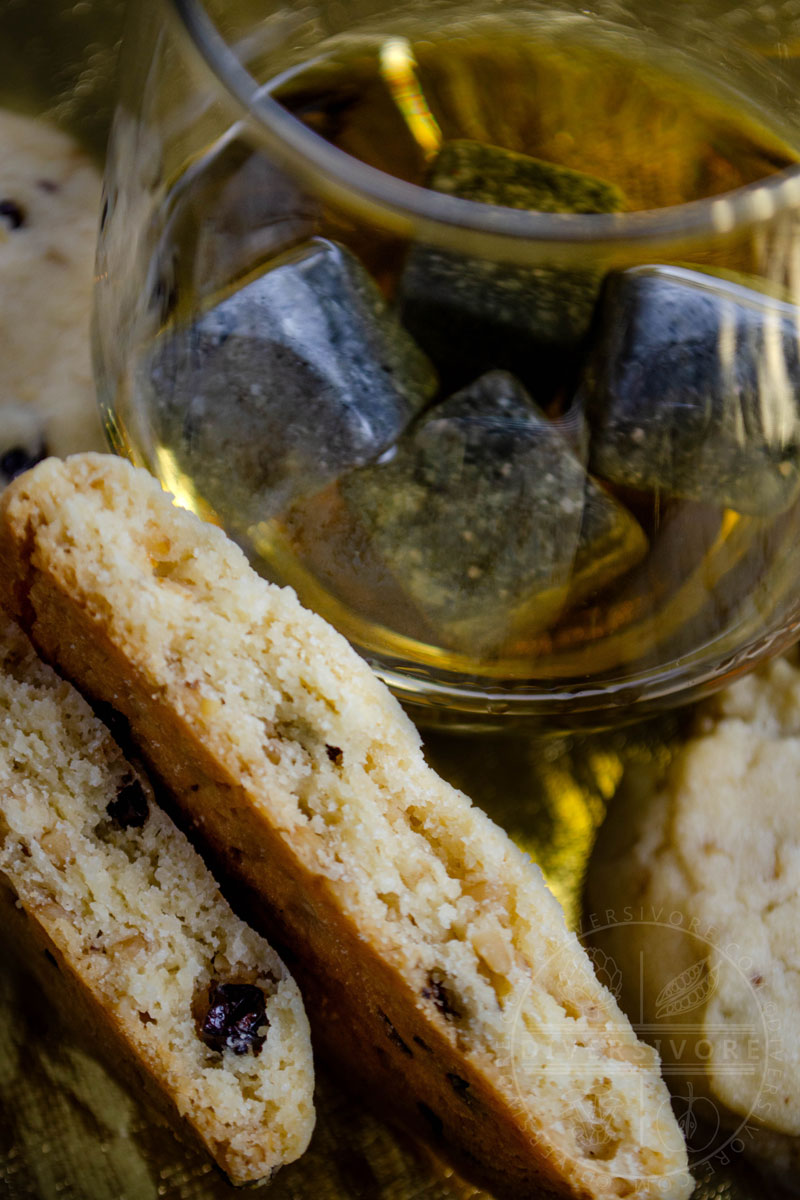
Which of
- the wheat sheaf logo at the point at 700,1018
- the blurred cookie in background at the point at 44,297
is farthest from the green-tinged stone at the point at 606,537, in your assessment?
the blurred cookie in background at the point at 44,297

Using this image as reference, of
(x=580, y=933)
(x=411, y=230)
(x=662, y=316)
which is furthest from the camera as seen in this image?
(x=580, y=933)

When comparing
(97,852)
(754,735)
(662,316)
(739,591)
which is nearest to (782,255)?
(662,316)

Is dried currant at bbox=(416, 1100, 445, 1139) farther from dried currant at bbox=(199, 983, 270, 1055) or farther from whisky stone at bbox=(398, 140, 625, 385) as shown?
whisky stone at bbox=(398, 140, 625, 385)

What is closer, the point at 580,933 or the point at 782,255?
the point at 782,255

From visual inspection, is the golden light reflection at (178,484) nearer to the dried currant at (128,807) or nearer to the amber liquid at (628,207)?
the amber liquid at (628,207)

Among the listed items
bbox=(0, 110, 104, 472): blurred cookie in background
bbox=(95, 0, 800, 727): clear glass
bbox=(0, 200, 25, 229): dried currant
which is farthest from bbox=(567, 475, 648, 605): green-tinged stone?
bbox=(0, 200, 25, 229): dried currant

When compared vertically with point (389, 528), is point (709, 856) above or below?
below

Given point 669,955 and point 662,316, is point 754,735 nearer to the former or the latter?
point 669,955

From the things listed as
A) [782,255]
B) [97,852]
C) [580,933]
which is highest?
[782,255]
